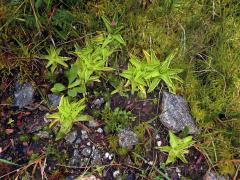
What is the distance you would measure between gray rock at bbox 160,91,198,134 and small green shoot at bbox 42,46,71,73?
79 centimetres

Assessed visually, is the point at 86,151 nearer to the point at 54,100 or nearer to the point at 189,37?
the point at 54,100

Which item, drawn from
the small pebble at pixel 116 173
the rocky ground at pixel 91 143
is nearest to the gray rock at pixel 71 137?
the rocky ground at pixel 91 143

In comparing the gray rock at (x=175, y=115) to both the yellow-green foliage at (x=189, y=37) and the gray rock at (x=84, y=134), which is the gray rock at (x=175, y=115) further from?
the gray rock at (x=84, y=134)

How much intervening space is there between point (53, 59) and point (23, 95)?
13.4 inches

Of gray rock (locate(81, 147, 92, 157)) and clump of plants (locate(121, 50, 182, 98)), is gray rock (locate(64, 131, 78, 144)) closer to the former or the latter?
gray rock (locate(81, 147, 92, 157))

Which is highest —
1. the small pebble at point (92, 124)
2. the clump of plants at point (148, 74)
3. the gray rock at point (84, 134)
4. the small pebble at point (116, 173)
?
the clump of plants at point (148, 74)

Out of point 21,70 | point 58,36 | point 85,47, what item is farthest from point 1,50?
point 85,47

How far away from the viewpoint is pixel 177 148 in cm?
262

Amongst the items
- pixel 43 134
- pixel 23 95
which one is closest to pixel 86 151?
pixel 43 134

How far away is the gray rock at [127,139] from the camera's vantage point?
264cm

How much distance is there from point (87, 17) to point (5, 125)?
998mm

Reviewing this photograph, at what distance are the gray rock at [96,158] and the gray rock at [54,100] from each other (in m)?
0.44

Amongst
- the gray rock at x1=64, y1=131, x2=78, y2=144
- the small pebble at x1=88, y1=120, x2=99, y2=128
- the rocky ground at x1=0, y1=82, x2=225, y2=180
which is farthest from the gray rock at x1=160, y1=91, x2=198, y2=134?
the gray rock at x1=64, y1=131, x2=78, y2=144

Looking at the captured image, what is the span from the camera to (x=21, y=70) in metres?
2.81
